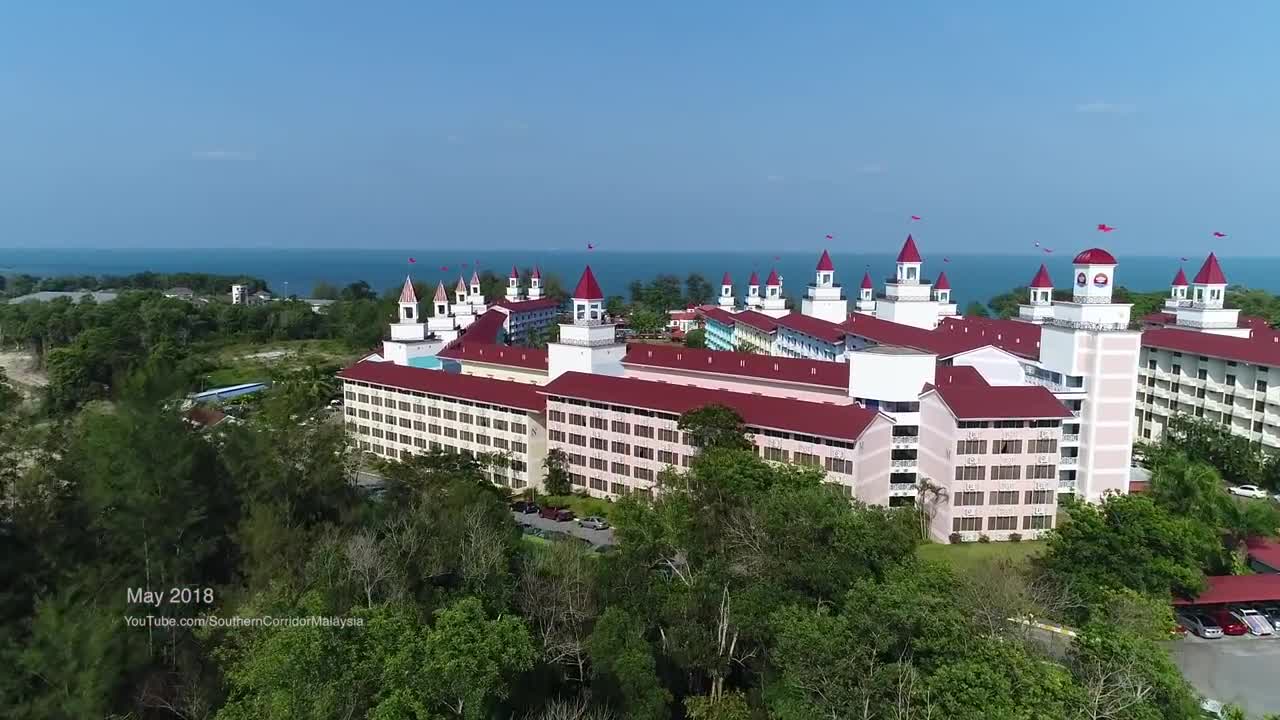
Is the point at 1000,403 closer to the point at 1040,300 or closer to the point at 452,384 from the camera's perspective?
the point at 452,384

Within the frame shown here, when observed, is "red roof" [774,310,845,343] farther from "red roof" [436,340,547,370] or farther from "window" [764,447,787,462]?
"window" [764,447,787,462]

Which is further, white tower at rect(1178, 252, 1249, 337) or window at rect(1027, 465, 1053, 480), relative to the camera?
white tower at rect(1178, 252, 1249, 337)

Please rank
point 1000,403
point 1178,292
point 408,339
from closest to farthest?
point 1000,403
point 408,339
point 1178,292

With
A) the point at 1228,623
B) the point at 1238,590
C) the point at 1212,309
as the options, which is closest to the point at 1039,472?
the point at 1238,590

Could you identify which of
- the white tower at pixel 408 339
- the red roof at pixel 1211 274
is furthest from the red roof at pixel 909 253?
the white tower at pixel 408 339

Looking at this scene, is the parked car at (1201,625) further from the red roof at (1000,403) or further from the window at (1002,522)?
the red roof at (1000,403)

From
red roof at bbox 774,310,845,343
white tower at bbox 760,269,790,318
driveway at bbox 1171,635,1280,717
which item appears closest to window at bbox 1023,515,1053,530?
driveway at bbox 1171,635,1280,717
